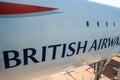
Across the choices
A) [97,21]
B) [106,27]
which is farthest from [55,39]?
[106,27]

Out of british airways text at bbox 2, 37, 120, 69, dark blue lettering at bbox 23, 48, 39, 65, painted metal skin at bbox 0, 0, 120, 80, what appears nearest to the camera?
painted metal skin at bbox 0, 0, 120, 80

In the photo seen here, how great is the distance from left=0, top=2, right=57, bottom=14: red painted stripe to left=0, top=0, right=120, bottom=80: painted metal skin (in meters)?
0.03

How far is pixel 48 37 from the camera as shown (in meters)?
6.53

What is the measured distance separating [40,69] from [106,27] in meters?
4.10

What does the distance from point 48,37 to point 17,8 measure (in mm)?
1278

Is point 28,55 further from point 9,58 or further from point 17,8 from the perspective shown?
point 17,8

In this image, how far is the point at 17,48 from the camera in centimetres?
593

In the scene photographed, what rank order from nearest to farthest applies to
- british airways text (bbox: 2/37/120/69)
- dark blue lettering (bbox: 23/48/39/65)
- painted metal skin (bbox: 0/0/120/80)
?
painted metal skin (bbox: 0/0/120/80), british airways text (bbox: 2/37/120/69), dark blue lettering (bbox: 23/48/39/65)

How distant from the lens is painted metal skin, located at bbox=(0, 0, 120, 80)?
5816 mm

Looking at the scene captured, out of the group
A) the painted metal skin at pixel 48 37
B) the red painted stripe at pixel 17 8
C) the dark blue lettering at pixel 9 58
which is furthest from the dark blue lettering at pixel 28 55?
the red painted stripe at pixel 17 8

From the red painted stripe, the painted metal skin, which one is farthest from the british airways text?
the red painted stripe

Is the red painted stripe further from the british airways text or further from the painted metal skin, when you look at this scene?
the british airways text

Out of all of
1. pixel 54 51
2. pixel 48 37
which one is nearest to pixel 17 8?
pixel 48 37

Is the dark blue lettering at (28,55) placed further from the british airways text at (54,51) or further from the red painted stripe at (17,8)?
the red painted stripe at (17,8)
